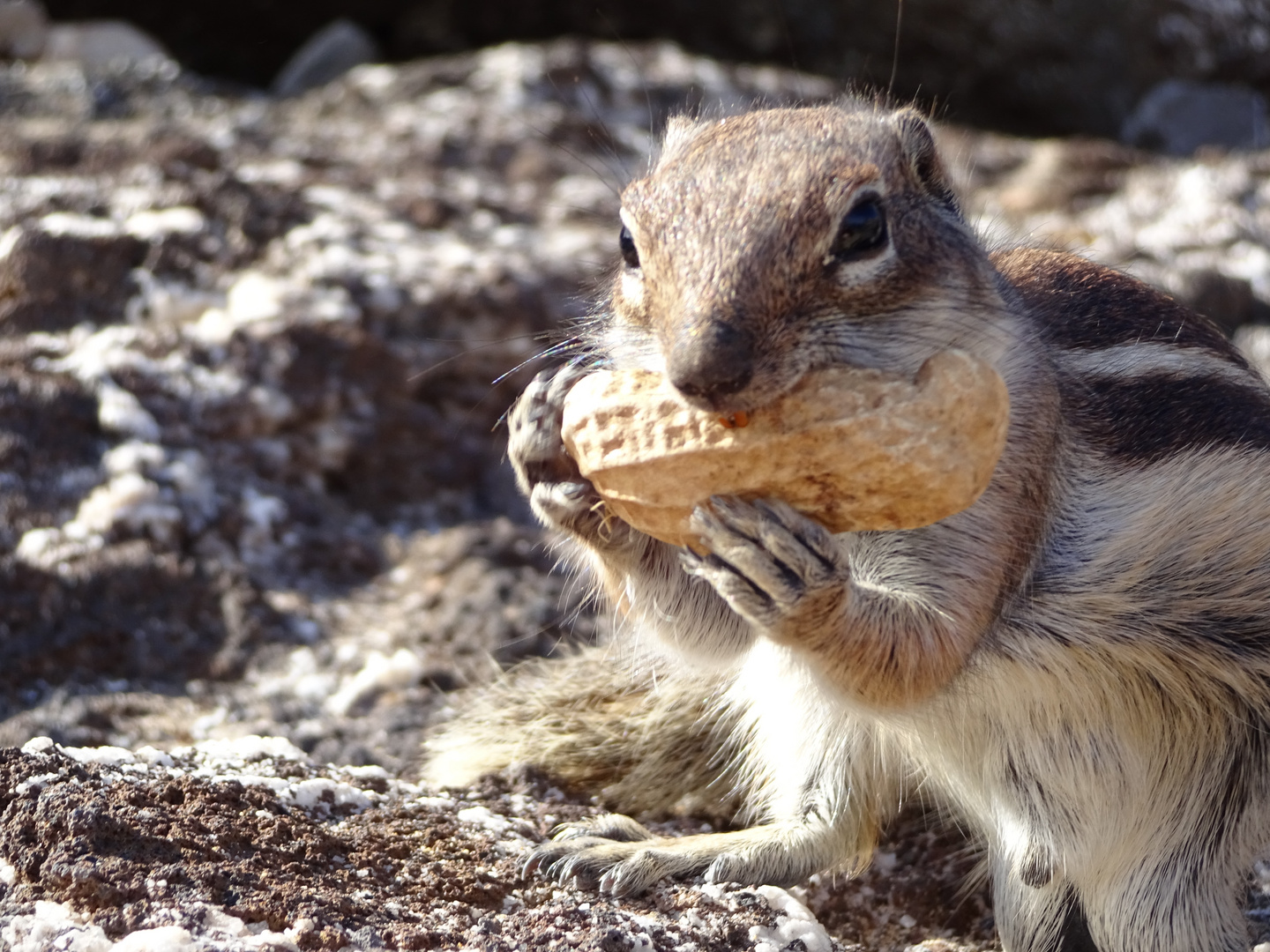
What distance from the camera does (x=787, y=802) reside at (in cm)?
271

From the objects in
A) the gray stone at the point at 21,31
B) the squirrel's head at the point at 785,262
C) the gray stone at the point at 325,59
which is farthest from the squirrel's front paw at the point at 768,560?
the gray stone at the point at 21,31

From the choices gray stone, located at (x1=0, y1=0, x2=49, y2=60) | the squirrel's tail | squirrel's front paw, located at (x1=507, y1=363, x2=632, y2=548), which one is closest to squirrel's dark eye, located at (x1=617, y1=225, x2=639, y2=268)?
squirrel's front paw, located at (x1=507, y1=363, x2=632, y2=548)

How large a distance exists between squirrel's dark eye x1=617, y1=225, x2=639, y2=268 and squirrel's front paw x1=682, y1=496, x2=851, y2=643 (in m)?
0.49

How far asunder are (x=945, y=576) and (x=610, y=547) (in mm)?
653

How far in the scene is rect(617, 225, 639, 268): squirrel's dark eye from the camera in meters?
2.28

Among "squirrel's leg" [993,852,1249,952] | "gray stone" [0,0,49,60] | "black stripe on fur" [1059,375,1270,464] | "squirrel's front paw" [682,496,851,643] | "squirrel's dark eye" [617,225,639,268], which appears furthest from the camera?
"gray stone" [0,0,49,60]

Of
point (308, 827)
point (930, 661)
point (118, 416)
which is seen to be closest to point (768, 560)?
point (930, 661)

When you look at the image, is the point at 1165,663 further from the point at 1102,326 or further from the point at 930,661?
the point at 1102,326

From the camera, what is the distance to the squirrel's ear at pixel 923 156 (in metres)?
2.42

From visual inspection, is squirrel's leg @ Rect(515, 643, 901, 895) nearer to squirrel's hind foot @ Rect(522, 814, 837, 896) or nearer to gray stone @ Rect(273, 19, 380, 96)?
squirrel's hind foot @ Rect(522, 814, 837, 896)

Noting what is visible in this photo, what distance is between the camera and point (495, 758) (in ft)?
9.41

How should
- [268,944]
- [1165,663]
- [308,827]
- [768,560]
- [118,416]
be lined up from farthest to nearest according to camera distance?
[118,416] < [1165,663] < [308,827] < [768,560] < [268,944]

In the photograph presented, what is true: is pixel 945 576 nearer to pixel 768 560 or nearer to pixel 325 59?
pixel 768 560

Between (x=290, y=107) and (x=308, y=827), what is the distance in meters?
4.09
